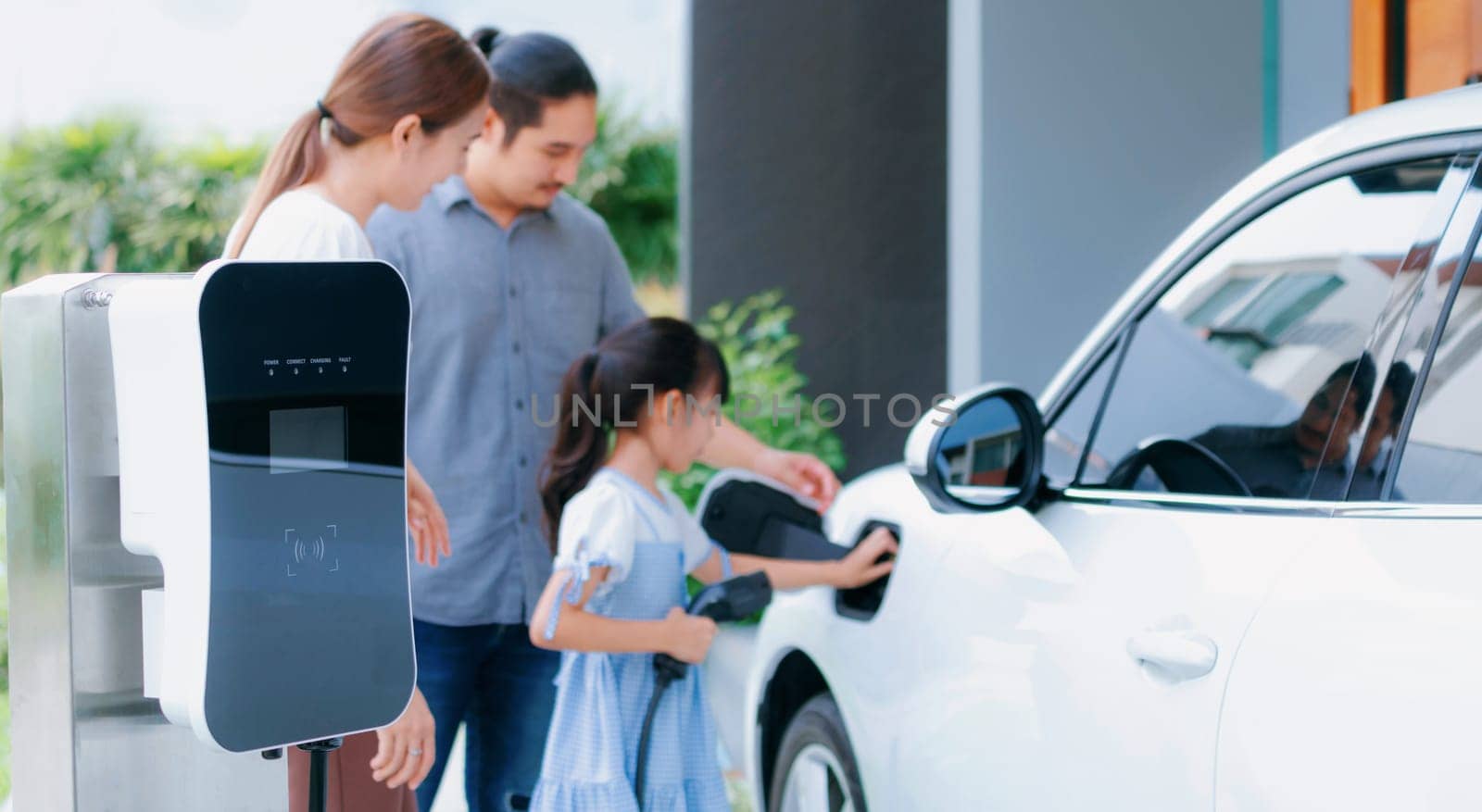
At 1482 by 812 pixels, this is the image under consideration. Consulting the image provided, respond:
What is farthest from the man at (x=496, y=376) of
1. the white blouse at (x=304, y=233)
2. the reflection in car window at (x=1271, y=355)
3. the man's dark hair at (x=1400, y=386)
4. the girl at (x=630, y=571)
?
the man's dark hair at (x=1400, y=386)

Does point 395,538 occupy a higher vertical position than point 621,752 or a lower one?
higher

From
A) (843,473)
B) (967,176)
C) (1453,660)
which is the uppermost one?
(967,176)

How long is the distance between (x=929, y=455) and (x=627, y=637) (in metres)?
0.73

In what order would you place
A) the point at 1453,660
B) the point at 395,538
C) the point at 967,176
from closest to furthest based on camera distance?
1. the point at 1453,660
2. the point at 395,538
3. the point at 967,176

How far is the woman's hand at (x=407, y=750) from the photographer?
218 cm

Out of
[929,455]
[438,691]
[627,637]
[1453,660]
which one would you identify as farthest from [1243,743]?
[438,691]

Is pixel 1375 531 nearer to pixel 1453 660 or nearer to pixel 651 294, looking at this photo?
pixel 1453 660

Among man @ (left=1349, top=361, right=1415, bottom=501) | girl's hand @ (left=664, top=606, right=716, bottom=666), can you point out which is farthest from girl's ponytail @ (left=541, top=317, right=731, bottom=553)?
man @ (left=1349, top=361, right=1415, bottom=501)

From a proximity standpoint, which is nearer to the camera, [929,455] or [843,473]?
[929,455]

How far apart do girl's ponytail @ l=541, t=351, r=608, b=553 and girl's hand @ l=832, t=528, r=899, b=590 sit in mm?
546

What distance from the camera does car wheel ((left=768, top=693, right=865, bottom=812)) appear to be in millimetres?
2939

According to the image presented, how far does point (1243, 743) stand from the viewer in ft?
5.72

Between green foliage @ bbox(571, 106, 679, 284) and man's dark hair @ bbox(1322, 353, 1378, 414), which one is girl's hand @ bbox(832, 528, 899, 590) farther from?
green foliage @ bbox(571, 106, 679, 284)

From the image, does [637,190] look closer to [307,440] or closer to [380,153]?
[380,153]
